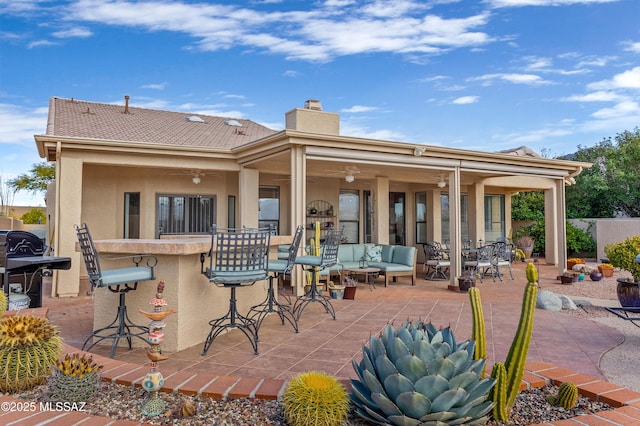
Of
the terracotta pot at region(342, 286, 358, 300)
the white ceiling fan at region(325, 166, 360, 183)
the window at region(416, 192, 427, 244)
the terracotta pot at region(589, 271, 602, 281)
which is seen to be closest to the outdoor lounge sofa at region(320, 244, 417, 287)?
the terracotta pot at region(342, 286, 358, 300)

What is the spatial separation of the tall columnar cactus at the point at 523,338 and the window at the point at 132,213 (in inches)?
381

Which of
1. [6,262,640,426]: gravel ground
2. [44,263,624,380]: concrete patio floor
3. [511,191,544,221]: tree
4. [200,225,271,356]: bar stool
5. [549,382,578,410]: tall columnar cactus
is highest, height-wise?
[511,191,544,221]: tree

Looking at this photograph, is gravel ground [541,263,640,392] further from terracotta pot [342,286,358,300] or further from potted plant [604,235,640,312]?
terracotta pot [342,286,358,300]

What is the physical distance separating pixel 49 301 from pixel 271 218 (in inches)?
227

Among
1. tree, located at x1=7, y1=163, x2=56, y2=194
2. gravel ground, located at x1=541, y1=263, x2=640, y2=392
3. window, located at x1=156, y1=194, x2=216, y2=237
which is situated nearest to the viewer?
gravel ground, located at x1=541, y1=263, x2=640, y2=392

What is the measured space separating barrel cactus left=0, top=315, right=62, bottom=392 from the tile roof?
278 inches

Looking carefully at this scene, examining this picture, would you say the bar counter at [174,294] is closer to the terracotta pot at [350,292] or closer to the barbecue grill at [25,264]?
the barbecue grill at [25,264]

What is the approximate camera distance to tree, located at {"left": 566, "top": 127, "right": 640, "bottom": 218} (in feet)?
61.8

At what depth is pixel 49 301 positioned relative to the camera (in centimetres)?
760

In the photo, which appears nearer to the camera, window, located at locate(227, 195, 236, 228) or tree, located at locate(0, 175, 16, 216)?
window, located at locate(227, 195, 236, 228)

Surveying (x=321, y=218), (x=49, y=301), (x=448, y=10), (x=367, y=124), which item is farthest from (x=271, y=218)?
(x=367, y=124)

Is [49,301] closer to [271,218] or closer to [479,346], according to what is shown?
[271,218]

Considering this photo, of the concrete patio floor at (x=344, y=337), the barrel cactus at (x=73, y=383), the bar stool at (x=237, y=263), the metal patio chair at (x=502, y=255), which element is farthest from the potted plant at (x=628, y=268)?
the barrel cactus at (x=73, y=383)

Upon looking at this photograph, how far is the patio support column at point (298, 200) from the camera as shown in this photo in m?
7.70
